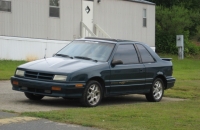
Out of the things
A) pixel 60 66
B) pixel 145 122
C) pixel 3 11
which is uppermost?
pixel 3 11

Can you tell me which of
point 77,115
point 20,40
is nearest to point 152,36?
point 20,40

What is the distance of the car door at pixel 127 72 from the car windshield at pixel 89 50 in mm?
246

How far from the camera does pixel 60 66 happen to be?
11.4 metres

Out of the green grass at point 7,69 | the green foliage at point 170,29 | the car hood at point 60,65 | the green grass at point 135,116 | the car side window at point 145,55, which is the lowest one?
the green grass at point 135,116

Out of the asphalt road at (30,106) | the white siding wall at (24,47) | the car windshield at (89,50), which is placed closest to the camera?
the asphalt road at (30,106)

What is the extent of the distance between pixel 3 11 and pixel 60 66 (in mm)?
14071

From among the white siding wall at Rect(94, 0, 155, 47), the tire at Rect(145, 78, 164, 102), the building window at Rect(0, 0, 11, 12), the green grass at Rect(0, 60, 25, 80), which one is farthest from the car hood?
the white siding wall at Rect(94, 0, 155, 47)

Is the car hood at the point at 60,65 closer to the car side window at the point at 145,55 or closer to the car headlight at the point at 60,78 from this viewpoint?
the car headlight at the point at 60,78

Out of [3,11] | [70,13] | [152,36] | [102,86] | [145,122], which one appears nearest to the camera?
[145,122]

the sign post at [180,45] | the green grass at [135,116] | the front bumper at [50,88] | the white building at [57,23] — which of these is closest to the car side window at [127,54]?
the green grass at [135,116]

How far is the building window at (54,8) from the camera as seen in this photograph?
27.0 metres

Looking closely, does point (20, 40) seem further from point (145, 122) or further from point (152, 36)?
point (145, 122)

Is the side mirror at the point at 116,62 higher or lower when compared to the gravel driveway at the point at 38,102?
higher

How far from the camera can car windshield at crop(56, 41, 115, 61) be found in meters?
12.3
